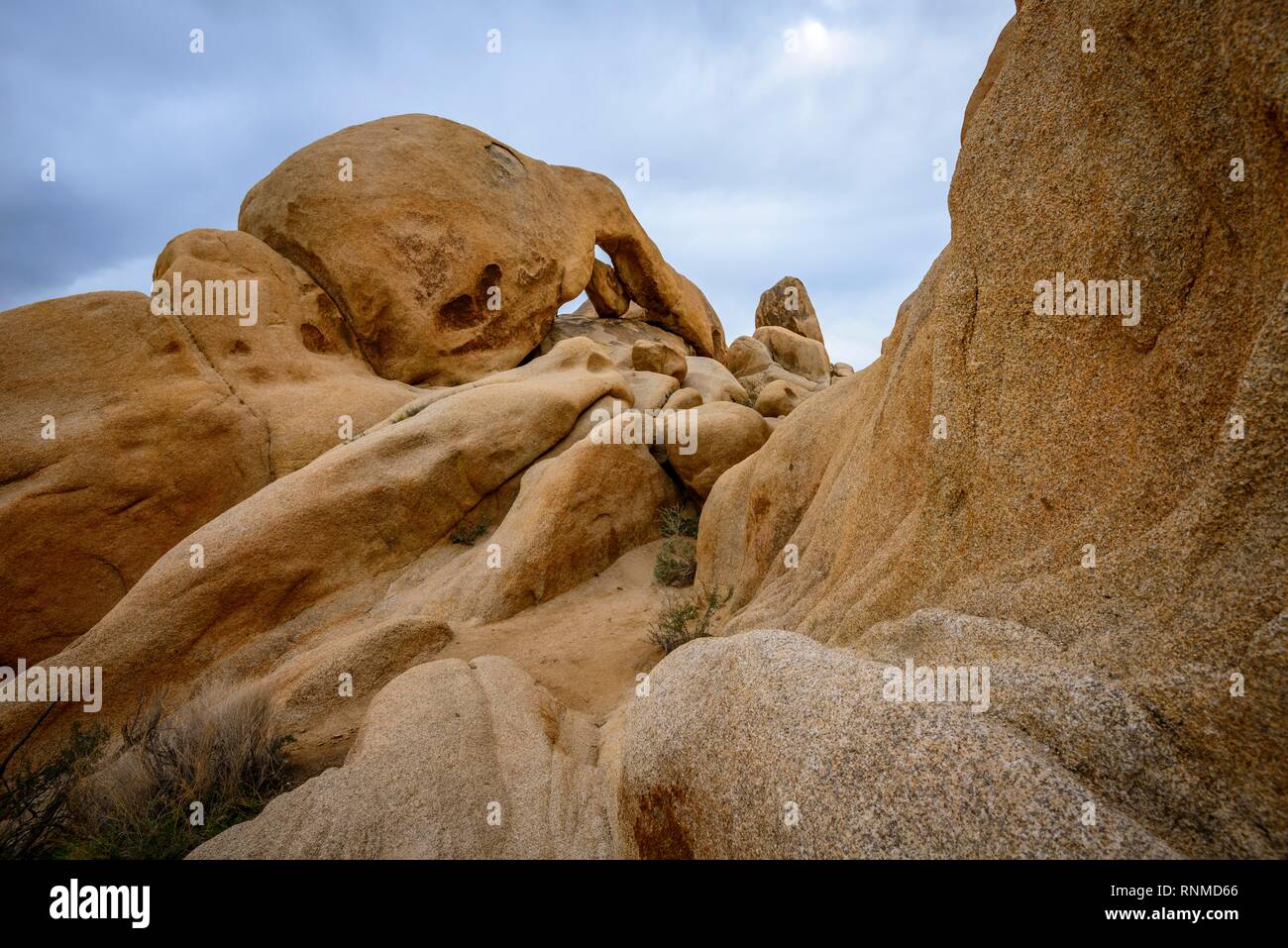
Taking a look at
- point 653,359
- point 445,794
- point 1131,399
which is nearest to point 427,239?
point 653,359

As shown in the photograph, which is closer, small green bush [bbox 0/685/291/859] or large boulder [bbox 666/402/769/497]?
small green bush [bbox 0/685/291/859]

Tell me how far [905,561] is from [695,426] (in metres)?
6.45

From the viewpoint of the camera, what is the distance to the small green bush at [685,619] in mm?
6259

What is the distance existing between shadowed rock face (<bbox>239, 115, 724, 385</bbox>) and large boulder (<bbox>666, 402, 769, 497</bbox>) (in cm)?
728

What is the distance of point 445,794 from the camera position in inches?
137

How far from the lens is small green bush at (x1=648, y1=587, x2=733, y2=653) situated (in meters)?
6.26

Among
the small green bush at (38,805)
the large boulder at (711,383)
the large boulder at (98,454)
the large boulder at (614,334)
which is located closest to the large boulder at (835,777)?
the small green bush at (38,805)

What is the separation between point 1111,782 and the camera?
1688 mm

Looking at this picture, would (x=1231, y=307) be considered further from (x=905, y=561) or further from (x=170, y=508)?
(x=170, y=508)

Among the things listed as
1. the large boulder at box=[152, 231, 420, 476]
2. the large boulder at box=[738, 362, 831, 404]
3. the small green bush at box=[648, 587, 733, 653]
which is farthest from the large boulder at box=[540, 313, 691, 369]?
the small green bush at box=[648, 587, 733, 653]

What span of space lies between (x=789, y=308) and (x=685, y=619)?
89.9ft

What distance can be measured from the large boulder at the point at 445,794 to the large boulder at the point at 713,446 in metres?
5.48

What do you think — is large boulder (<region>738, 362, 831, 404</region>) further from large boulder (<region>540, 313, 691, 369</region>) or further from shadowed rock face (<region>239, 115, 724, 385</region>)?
shadowed rock face (<region>239, 115, 724, 385</region>)
